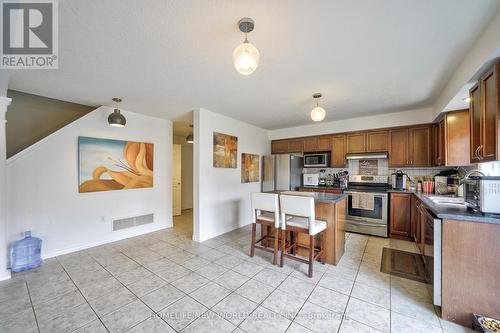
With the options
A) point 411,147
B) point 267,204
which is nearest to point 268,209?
point 267,204

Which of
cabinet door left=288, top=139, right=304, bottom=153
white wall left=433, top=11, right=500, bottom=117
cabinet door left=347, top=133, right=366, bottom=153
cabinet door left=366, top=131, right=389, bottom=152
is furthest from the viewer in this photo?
cabinet door left=288, top=139, right=304, bottom=153

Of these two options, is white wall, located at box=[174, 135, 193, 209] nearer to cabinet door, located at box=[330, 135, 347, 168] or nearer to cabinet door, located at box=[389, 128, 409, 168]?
cabinet door, located at box=[330, 135, 347, 168]

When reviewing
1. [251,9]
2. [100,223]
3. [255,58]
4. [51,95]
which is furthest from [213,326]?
[51,95]

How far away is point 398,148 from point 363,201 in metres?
1.32

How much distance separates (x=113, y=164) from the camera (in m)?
3.72

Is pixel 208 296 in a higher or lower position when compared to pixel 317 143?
lower

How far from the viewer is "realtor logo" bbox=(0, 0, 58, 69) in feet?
4.84

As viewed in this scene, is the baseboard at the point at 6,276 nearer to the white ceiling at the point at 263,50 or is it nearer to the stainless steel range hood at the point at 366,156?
the white ceiling at the point at 263,50

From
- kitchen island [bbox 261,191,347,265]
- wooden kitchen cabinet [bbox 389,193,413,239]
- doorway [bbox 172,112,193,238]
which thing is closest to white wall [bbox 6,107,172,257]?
doorway [bbox 172,112,193,238]

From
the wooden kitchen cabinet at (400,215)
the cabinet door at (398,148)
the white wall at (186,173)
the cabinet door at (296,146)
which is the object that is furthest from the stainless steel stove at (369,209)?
the white wall at (186,173)

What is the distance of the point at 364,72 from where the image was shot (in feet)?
7.89

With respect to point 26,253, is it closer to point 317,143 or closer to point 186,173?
point 186,173

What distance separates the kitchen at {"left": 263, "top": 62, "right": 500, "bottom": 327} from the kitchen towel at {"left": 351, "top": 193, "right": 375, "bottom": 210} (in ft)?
0.06

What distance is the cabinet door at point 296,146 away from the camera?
530 cm
